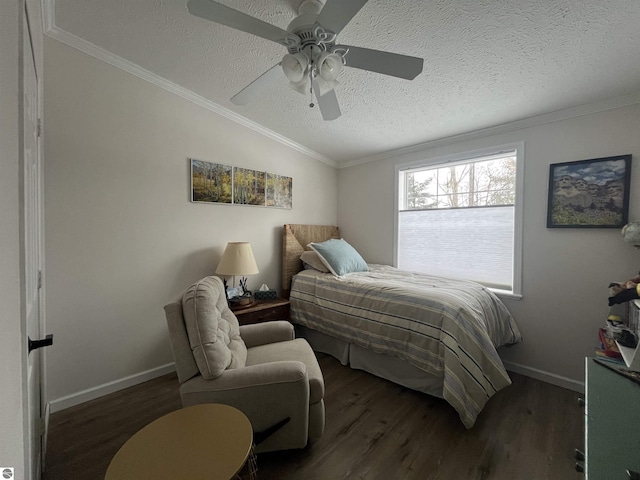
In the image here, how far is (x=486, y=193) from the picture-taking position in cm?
267

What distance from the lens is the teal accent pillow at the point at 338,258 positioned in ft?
9.34

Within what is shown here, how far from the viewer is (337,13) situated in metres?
1.09

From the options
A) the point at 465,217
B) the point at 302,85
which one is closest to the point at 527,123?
the point at 465,217

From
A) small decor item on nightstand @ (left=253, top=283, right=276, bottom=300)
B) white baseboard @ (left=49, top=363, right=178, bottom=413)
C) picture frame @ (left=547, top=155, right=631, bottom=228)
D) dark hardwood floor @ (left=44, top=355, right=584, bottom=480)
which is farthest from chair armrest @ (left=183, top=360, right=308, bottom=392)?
picture frame @ (left=547, top=155, right=631, bottom=228)

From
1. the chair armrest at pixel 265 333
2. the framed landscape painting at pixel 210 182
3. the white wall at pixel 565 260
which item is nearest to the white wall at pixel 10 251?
the chair armrest at pixel 265 333

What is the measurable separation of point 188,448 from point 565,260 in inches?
117

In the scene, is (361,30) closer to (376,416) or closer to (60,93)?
(60,93)

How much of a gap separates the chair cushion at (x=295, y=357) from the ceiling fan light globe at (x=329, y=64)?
166cm

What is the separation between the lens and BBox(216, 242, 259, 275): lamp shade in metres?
2.40

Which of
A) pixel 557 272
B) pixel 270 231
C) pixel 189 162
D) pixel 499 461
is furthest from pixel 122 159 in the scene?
pixel 557 272

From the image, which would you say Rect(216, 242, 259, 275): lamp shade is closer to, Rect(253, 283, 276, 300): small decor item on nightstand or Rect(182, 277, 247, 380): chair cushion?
Rect(253, 283, 276, 300): small decor item on nightstand

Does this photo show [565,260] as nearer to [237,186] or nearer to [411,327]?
[411,327]

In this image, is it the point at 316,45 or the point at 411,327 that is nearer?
the point at 316,45

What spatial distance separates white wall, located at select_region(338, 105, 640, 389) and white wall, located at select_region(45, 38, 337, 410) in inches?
118
